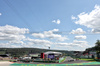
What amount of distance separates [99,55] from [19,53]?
330ft

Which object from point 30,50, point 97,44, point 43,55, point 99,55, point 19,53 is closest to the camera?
point 43,55

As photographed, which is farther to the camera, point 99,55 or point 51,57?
point 99,55

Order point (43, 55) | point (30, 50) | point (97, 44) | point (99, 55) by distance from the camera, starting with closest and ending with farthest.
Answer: point (43, 55) → point (97, 44) → point (99, 55) → point (30, 50)

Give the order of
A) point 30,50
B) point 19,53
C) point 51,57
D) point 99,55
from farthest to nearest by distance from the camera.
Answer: point 30,50 < point 19,53 < point 99,55 < point 51,57

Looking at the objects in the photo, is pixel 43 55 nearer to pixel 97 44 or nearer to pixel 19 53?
pixel 97 44

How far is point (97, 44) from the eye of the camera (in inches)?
2576

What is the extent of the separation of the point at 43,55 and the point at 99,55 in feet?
99.4

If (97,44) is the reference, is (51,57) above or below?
below

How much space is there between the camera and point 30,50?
196 meters

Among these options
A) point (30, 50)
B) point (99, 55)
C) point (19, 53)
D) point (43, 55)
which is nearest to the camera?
point (43, 55)

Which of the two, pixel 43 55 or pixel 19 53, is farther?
pixel 19 53

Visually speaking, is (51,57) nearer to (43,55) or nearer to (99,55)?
(43,55)

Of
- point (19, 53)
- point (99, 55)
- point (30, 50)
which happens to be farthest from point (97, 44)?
point (30, 50)

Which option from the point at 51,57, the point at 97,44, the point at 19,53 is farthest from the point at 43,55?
the point at 19,53
